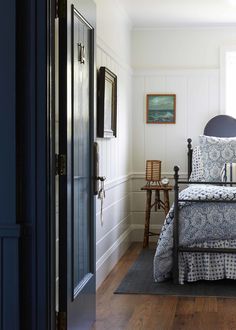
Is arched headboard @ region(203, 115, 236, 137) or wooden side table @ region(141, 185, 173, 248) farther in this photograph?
arched headboard @ region(203, 115, 236, 137)

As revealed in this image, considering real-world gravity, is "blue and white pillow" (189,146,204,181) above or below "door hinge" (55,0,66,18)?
below

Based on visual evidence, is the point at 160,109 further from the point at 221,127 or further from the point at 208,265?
the point at 208,265

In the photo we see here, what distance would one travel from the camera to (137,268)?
5621 mm

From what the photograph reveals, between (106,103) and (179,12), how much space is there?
5.94ft

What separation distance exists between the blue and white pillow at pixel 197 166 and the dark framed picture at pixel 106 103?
4.43 ft

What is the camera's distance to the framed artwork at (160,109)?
7.04m

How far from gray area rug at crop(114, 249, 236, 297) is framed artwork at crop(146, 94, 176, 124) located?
2.25m

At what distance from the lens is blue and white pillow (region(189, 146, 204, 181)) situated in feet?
21.3

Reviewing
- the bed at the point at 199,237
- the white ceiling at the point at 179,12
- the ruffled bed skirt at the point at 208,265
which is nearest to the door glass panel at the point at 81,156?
the bed at the point at 199,237

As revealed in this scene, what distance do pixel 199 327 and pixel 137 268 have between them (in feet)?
6.13

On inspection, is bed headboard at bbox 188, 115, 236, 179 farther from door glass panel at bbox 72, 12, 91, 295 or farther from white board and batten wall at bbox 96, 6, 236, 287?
door glass panel at bbox 72, 12, 91, 295

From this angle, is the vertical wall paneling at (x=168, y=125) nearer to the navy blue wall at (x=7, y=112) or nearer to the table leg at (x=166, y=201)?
the table leg at (x=166, y=201)

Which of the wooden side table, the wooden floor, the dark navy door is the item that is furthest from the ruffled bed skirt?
the wooden side table

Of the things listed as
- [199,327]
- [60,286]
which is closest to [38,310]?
[60,286]
